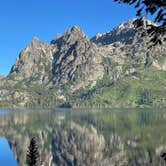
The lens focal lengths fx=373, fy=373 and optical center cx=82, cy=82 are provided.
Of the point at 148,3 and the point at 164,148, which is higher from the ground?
the point at 148,3

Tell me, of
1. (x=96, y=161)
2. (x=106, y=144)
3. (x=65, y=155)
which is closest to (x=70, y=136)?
(x=106, y=144)

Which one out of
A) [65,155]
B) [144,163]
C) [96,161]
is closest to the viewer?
[144,163]

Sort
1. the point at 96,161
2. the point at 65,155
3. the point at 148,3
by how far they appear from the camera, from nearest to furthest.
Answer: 1. the point at 148,3
2. the point at 96,161
3. the point at 65,155

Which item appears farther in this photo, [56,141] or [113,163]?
[56,141]

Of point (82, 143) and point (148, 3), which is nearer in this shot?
point (148, 3)

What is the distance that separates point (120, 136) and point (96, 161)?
58.3 metres

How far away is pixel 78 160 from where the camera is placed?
118m

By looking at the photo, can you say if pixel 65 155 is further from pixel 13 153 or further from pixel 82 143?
pixel 82 143

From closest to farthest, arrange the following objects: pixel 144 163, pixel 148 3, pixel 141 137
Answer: pixel 148 3 < pixel 144 163 < pixel 141 137

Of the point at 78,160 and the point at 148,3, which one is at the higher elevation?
the point at 148,3

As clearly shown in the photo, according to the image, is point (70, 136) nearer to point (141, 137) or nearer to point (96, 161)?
point (141, 137)

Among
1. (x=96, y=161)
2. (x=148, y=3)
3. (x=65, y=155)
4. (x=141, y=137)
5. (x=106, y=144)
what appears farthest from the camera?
(x=141, y=137)

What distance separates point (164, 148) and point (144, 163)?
25006mm

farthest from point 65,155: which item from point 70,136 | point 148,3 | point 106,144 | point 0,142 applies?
point 148,3
